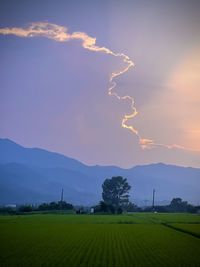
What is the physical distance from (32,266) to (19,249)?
21.1 feet

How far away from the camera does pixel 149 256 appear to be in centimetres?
2347

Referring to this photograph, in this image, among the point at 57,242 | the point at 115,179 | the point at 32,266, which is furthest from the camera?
the point at 115,179

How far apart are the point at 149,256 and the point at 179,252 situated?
281cm

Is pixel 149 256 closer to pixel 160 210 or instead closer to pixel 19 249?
pixel 19 249

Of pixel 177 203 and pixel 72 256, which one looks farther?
pixel 177 203

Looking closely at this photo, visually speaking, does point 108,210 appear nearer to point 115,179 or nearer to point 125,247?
point 115,179

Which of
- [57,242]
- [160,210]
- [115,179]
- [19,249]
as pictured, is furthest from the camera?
[115,179]

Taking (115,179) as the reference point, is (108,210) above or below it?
below

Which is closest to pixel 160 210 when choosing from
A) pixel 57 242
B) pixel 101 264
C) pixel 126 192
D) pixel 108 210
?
pixel 126 192

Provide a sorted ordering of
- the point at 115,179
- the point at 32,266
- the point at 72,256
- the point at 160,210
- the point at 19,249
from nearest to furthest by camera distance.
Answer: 1. the point at 32,266
2. the point at 72,256
3. the point at 19,249
4. the point at 160,210
5. the point at 115,179

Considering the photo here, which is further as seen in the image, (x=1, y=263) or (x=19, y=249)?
(x=19, y=249)

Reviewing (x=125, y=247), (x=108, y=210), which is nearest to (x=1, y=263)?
(x=125, y=247)

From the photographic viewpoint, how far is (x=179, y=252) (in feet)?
83.7

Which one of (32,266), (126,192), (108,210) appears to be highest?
(126,192)
